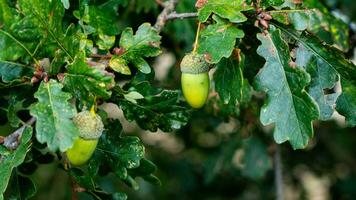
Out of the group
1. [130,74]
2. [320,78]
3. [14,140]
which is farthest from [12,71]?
[320,78]

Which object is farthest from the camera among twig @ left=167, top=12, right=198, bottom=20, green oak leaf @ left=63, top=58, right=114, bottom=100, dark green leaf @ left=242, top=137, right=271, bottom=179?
dark green leaf @ left=242, top=137, right=271, bottom=179

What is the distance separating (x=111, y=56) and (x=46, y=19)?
7.2 inches

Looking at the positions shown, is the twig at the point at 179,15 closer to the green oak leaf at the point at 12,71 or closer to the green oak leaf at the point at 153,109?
the green oak leaf at the point at 153,109

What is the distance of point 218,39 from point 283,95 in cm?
18

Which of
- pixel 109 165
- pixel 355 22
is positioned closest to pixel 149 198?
pixel 355 22

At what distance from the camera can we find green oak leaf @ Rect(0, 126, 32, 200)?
1.40 metres

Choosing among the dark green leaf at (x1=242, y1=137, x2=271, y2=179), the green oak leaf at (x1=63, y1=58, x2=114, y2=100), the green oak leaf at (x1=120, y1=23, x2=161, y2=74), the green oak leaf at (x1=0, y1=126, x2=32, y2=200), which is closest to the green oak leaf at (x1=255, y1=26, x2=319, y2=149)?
the green oak leaf at (x1=120, y1=23, x2=161, y2=74)

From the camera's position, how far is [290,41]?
162cm

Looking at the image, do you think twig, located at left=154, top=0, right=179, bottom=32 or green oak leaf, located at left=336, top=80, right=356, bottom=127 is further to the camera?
twig, located at left=154, top=0, right=179, bottom=32

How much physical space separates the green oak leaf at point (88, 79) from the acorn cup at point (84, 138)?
51 millimetres

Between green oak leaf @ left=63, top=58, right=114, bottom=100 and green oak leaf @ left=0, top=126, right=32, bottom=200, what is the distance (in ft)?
0.48

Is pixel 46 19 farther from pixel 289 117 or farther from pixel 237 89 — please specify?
pixel 289 117

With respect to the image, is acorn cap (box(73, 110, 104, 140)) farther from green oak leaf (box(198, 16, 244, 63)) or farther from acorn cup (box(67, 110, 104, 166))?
green oak leaf (box(198, 16, 244, 63))

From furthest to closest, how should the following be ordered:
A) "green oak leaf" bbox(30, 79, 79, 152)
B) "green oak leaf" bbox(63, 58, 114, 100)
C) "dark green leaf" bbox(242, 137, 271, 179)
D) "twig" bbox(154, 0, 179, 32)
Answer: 1. "dark green leaf" bbox(242, 137, 271, 179)
2. "twig" bbox(154, 0, 179, 32)
3. "green oak leaf" bbox(63, 58, 114, 100)
4. "green oak leaf" bbox(30, 79, 79, 152)
